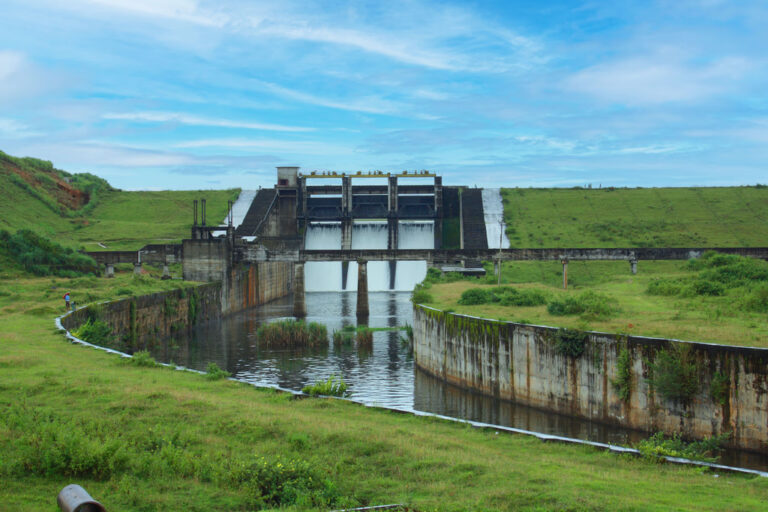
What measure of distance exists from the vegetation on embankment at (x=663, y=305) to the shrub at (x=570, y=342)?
58 centimetres

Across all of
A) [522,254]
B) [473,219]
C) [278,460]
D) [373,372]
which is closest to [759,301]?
[373,372]

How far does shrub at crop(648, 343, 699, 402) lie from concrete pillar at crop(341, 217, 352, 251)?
67565mm

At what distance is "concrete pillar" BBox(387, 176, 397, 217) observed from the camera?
91812 mm

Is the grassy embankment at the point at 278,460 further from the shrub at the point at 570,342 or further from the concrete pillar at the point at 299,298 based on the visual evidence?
the concrete pillar at the point at 299,298

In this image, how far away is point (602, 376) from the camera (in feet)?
84.2

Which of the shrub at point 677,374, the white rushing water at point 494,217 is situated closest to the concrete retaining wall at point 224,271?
the white rushing water at point 494,217

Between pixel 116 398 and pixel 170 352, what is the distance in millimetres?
28528

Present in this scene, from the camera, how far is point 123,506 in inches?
416

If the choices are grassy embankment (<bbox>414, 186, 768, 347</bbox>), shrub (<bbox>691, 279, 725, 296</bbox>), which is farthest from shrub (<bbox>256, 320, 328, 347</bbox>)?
shrub (<bbox>691, 279, 725, 296</bbox>)

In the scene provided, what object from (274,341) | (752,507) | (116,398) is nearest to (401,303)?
(274,341)

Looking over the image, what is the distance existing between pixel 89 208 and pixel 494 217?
57923 millimetres

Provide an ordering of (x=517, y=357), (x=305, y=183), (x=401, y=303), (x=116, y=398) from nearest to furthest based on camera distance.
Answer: (x=116, y=398) < (x=517, y=357) < (x=401, y=303) < (x=305, y=183)

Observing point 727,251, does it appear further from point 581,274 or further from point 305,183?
point 305,183

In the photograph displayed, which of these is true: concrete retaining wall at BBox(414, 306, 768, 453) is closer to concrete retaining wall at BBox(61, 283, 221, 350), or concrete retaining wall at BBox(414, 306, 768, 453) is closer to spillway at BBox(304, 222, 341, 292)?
concrete retaining wall at BBox(61, 283, 221, 350)
